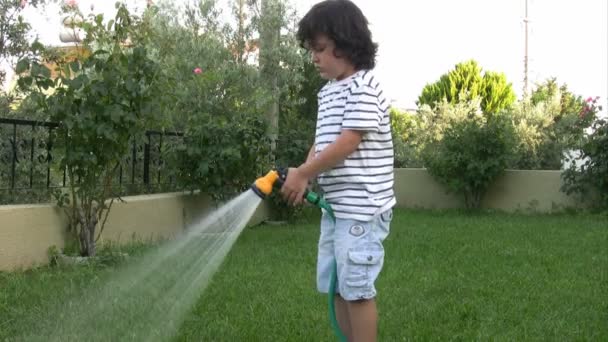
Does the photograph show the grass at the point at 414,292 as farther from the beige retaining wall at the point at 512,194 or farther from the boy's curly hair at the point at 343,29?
the beige retaining wall at the point at 512,194

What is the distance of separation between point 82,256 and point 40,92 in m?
1.16

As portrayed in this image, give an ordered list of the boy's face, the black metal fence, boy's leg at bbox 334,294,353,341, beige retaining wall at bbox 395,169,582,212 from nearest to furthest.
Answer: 1. the boy's face
2. boy's leg at bbox 334,294,353,341
3. the black metal fence
4. beige retaining wall at bbox 395,169,582,212

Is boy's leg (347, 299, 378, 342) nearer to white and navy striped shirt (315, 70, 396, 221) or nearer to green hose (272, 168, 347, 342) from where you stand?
green hose (272, 168, 347, 342)

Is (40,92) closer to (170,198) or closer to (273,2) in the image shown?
(170,198)

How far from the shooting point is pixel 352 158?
2398mm

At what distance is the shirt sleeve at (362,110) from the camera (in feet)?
7.58

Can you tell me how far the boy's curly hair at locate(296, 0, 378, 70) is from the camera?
2367 millimetres

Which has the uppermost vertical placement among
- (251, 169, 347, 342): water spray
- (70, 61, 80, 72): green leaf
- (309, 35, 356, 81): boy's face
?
(70, 61, 80, 72): green leaf

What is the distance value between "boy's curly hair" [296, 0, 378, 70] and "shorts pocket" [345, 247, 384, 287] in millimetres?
658

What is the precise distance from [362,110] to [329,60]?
247mm

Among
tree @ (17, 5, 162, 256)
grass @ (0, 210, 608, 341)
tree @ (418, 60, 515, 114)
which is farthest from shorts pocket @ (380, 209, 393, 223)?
tree @ (418, 60, 515, 114)

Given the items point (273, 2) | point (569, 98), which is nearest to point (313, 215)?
point (273, 2)

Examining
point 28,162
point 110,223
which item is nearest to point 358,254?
point 28,162

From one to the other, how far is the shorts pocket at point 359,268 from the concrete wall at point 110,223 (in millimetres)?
2826
